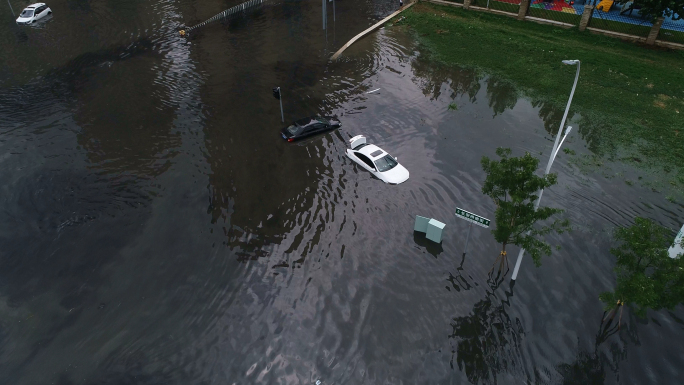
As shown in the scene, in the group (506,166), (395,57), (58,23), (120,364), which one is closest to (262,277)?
(120,364)

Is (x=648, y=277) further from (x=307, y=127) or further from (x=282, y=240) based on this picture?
(x=307, y=127)

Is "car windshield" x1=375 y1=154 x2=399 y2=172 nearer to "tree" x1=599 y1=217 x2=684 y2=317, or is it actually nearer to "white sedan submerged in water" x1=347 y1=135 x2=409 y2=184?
"white sedan submerged in water" x1=347 y1=135 x2=409 y2=184

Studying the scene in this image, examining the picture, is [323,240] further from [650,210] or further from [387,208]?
[650,210]

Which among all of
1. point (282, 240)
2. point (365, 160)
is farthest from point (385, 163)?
point (282, 240)

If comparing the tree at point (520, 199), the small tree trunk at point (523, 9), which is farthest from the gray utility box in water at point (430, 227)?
the small tree trunk at point (523, 9)

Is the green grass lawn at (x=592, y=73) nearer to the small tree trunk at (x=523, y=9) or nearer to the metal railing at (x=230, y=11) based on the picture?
the small tree trunk at (x=523, y=9)

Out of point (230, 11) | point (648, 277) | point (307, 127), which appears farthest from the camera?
point (230, 11)

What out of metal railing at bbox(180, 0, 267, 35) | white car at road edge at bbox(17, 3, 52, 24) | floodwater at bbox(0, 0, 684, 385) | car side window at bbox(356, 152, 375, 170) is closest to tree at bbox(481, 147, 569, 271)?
floodwater at bbox(0, 0, 684, 385)
